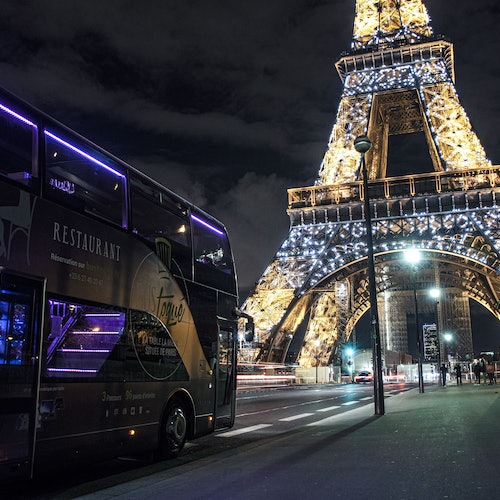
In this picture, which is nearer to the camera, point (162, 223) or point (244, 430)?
point (162, 223)

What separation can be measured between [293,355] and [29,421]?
60471 mm

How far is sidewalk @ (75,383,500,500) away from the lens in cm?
530

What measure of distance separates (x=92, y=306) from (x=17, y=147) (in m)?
1.95

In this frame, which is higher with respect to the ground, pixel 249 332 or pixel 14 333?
pixel 249 332

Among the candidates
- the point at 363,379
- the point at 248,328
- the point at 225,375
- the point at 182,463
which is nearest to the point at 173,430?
the point at 182,463

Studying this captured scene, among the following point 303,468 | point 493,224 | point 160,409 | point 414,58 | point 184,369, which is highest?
point 414,58

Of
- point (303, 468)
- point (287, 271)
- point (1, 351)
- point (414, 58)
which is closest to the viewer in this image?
point (1, 351)

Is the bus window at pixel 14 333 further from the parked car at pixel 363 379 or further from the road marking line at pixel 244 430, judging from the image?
the parked car at pixel 363 379

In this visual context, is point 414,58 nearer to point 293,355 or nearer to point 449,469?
point 293,355

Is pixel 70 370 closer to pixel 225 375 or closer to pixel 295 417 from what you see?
pixel 225 375

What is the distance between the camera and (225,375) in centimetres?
995

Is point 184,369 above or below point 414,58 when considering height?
below

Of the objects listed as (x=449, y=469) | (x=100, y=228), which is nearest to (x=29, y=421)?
(x=100, y=228)

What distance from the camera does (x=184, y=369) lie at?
8.45 m
